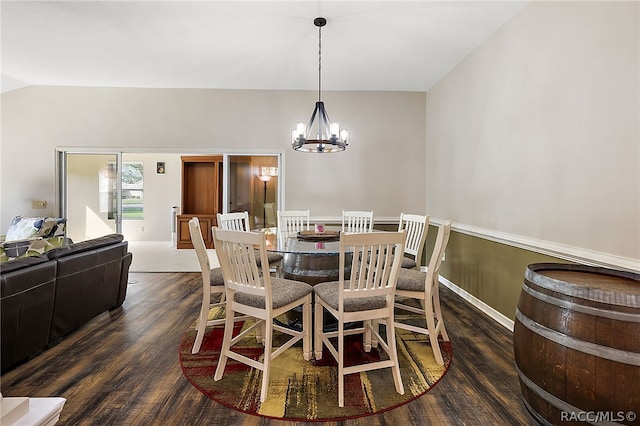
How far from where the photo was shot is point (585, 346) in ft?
3.51

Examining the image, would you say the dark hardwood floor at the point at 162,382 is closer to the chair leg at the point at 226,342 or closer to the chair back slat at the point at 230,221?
the chair leg at the point at 226,342

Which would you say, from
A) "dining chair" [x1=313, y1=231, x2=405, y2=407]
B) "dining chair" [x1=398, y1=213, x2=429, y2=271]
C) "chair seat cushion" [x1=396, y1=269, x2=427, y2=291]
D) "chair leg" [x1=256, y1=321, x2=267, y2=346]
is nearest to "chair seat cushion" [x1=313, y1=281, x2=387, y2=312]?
"dining chair" [x1=313, y1=231, x2=405, y2=407]

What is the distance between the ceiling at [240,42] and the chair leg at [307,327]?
238 cm

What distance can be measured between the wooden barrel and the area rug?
2.56 feet

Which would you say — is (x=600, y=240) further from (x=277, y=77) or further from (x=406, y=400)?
(x=277, y=77)

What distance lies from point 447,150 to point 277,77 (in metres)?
2.43

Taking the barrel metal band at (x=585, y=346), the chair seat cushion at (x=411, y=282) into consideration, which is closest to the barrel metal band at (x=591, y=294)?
the barrel metal band at (x=585, y=346)

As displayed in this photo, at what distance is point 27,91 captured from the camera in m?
4.33

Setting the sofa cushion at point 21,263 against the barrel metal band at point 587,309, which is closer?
the barrel metal band at point 587,309

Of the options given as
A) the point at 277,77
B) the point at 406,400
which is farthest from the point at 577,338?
the point at 277,77

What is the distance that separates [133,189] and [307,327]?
7091 mm

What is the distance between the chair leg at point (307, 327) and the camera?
2096 mm

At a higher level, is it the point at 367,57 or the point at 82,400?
the point at 367,57

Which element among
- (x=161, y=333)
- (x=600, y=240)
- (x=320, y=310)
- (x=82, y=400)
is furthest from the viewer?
(x=161, y=333)
